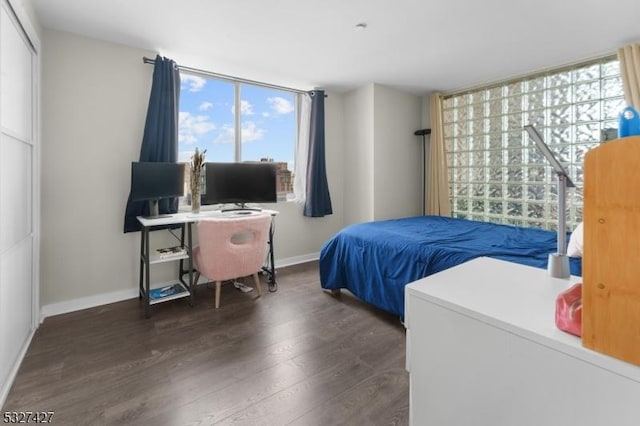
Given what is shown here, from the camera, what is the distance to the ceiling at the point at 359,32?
7.39 feet

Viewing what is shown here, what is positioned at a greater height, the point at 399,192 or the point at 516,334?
the point at 399,192

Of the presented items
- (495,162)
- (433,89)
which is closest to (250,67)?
(433,89)

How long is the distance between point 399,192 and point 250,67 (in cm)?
253

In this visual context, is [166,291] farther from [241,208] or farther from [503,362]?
[503,362]

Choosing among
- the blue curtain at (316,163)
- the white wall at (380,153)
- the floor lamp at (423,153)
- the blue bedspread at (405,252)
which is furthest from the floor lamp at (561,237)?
the floor lamp at (423,153)

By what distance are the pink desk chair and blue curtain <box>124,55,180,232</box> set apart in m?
0.64

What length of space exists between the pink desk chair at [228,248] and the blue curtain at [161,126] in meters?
Answer: 0.64

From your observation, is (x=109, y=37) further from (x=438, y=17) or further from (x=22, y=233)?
(x=438, y=17)

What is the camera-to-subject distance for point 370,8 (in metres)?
2.28

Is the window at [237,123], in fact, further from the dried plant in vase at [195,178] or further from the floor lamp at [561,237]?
the floor lamp at [561,237]

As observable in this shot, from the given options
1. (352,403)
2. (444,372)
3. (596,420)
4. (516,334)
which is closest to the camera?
(596,420)

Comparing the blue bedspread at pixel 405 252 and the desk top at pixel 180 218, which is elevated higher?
the desk top at pixel 180 218

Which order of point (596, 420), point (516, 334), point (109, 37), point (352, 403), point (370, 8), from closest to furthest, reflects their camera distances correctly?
1. point (596, 420)
2. point (516, 334)
3. point (352, 403)
4. point (370, 8)
5. point (109, 37)

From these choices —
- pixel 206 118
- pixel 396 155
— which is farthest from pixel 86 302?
pixel 396 155
